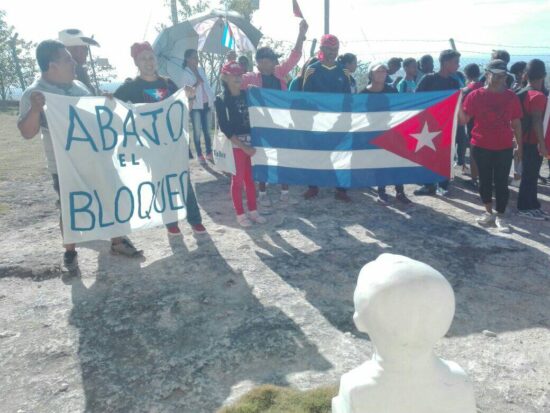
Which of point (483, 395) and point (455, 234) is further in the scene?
point (455, 234)

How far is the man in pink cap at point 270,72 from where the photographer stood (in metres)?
6.08

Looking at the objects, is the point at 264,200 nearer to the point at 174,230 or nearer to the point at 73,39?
the point at 174,230

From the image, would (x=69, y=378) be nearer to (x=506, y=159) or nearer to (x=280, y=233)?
(x=280, y=233)

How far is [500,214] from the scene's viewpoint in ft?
18.3

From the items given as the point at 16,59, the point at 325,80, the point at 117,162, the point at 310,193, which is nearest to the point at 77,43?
the point at 117,162

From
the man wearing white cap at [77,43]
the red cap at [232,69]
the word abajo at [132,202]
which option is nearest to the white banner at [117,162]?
the word abajo at [132,202]

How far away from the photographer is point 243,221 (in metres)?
5.45

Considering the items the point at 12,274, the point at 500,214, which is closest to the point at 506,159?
the point at 500,214

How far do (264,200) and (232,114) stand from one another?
5.05 ft

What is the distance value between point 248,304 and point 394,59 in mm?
6919

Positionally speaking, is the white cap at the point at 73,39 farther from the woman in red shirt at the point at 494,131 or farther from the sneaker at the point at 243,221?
the woman in red shirt at the point at 494,131

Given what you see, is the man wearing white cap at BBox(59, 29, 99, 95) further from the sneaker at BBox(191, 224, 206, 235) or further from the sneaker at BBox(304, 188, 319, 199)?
the sneaker at BBox(304, 188, 319, 199)

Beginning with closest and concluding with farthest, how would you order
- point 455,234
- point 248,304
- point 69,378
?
point 69,378, point 248,304, point 455,234

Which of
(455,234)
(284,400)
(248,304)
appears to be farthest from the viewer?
(455,234)
